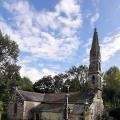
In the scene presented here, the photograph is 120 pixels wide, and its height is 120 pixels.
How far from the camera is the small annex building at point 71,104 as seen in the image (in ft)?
164

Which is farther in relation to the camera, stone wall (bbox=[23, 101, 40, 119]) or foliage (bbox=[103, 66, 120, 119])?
foliage (bbox=[103, 66, 120, 119])

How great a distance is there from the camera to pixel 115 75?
250 ft

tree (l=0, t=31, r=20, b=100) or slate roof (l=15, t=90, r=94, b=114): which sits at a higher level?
tree (l=0, t=31, r=20, b=100)

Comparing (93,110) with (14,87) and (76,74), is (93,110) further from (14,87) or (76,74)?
(76,74)

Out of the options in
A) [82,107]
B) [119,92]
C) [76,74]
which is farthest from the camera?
[76,74]

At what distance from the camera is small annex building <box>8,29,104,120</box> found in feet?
164

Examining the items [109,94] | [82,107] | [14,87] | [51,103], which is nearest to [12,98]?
[14,87]

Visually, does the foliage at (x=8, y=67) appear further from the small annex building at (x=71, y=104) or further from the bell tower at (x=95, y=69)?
the bell tower at (x=95, y=69)

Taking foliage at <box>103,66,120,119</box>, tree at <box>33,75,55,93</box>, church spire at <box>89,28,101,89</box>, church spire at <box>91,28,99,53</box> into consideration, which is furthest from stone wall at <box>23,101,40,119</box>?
tree at <box>33,75,55,93</box>

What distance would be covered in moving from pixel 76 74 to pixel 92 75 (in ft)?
111

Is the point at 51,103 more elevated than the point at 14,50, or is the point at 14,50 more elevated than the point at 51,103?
the point at 14,50

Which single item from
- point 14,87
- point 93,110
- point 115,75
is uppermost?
point 115,75

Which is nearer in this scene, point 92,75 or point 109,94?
point 92,75

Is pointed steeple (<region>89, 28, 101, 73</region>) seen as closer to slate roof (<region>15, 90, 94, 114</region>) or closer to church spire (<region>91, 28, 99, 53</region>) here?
church spire (<region>91, 28, 99, 53</region>)
